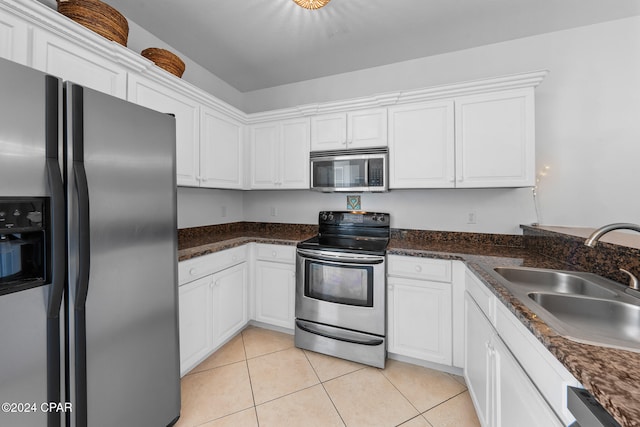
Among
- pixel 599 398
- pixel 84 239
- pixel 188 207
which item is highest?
pixel 188 207

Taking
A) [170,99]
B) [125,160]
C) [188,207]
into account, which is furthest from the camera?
[188,207]

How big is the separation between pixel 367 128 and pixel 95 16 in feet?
6.62

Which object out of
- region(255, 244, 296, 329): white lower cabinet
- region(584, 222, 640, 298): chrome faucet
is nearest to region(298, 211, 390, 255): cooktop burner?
region(255, 244, 296, 329): white lower cabinet

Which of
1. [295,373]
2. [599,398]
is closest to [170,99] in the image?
[295,373]

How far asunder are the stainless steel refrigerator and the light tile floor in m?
0.41

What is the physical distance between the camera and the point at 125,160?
118 cm

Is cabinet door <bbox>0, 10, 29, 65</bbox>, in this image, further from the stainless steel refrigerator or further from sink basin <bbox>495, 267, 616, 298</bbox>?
sink basin <bbox>495, 267, 616, 298</bbox>

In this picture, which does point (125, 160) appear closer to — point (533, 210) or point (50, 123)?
point (50, 123)

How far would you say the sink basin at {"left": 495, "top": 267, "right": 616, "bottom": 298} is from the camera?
4.14ft

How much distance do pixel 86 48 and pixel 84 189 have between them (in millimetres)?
1001

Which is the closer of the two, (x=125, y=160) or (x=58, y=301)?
(x=58, y=301)

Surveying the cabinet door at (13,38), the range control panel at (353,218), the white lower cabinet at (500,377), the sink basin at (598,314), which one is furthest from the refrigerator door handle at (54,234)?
the range control panel at (353,218)

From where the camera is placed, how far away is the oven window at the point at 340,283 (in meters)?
2.05

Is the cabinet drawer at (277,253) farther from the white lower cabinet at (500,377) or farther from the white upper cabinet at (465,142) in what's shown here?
the white lower cabinet at (500,377)
